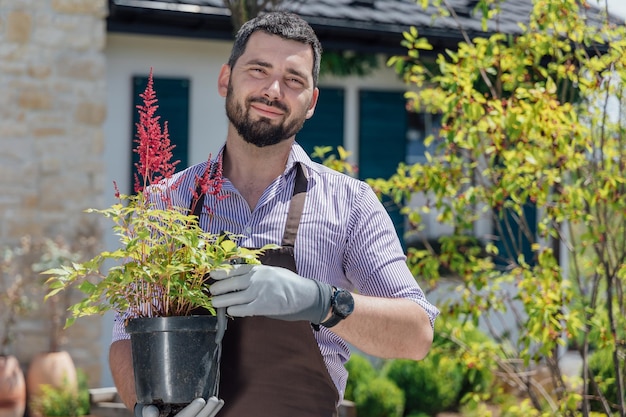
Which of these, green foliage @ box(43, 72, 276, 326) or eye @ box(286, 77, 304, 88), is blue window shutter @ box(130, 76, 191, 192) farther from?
green foliage @ box(43, 72, 276, 326)

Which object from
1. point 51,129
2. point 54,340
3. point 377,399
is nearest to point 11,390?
point 54,340

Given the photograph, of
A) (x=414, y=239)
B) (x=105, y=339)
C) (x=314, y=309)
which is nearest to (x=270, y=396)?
(x=314, y=309)

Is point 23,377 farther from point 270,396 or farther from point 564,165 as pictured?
point 270,396

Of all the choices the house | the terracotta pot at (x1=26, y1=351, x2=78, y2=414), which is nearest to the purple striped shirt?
the terracotta pot at (x1=26, y1=351, x2=78, y2=414)

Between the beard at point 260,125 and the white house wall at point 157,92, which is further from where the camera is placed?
the white house wall at point 157,92

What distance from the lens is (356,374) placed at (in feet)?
23.1

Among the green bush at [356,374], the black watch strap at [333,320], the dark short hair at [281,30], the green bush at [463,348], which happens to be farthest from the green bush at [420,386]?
the black watch strap at [333,320]

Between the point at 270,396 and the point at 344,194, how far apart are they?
49 centimetres

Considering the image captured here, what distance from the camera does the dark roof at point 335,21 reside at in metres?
7.62

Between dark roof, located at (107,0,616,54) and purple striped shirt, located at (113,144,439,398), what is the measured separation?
5038 millimetres

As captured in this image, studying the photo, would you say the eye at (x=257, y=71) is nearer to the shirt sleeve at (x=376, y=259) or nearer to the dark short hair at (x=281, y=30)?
the dark short hair at (x=281, y=30)

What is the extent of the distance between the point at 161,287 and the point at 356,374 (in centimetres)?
513

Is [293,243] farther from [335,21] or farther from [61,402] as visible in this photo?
[335,21]

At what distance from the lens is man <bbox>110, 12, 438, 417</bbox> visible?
2.21 metres
